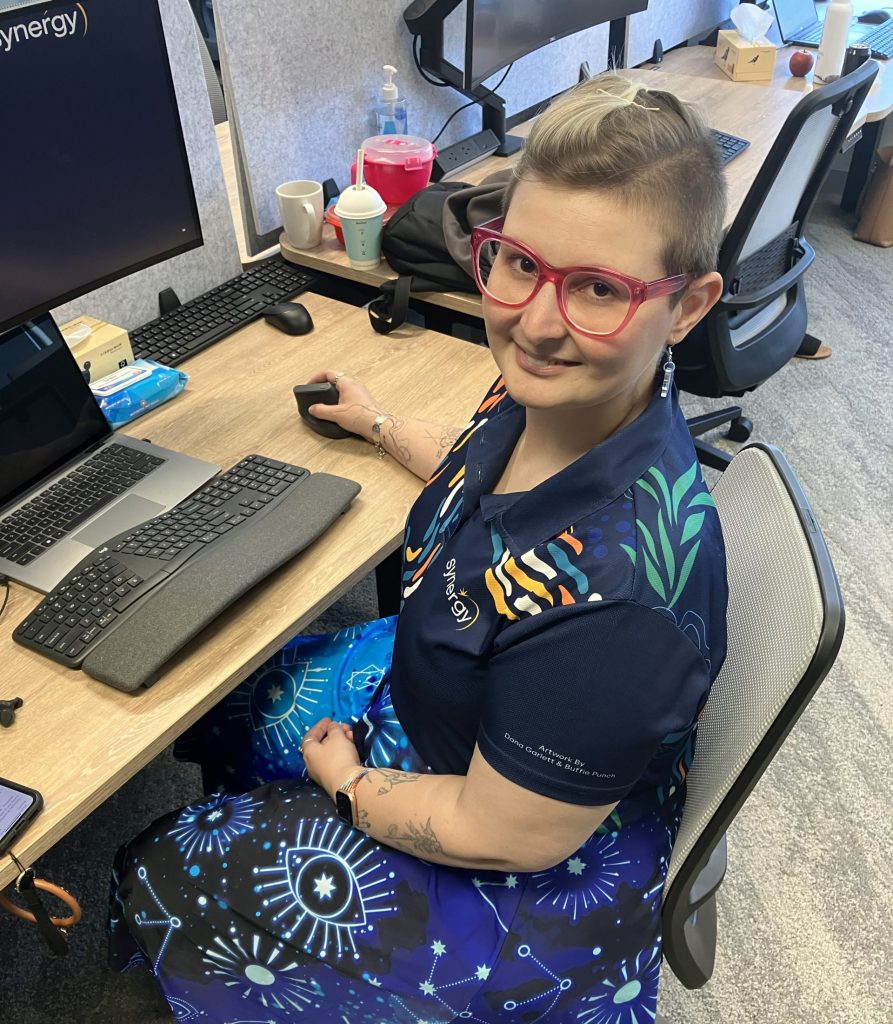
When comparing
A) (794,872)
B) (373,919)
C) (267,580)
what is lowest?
(794,872)

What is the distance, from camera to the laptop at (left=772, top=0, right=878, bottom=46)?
2.86 m

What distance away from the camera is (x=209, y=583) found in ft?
3.34

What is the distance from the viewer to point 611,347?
0.78 m

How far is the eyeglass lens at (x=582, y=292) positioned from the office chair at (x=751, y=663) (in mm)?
296

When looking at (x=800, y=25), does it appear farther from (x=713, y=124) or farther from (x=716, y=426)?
(x=716, y=426)

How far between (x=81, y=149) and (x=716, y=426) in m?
1.78

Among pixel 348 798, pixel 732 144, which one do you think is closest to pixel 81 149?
pixel 348 798

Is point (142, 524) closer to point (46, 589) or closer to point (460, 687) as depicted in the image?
point (46, 589)

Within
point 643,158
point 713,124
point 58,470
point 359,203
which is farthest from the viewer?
point 713,124

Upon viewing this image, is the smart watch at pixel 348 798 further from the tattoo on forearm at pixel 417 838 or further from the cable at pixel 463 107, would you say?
the cable at pixel 463 107

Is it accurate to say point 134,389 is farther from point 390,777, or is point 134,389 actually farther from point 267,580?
point 390,777

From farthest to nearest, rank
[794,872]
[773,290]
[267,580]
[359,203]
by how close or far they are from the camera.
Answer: [773,290], [359,203], [794,872], [267,580]

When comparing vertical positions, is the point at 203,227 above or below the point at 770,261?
above

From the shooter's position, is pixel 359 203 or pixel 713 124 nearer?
pixel 359 203
